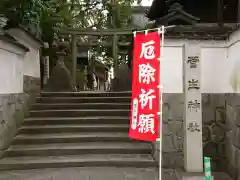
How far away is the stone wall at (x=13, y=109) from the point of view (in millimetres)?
6004

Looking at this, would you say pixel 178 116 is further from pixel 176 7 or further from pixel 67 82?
pixel 67 82

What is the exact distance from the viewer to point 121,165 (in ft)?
18.8

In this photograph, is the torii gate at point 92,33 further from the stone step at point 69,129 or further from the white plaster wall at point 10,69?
the stone step at point 69,129

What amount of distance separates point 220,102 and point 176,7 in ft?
7.53

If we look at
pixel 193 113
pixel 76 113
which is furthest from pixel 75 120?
pixel 193 113

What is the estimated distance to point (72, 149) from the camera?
617cm

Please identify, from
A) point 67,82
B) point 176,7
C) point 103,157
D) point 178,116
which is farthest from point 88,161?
point 67,82

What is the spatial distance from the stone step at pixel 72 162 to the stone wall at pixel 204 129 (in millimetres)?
519

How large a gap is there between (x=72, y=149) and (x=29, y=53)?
372cm

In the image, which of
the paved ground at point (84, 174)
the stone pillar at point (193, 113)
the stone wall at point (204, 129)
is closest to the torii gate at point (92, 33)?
the stone wall at point (204, 129)

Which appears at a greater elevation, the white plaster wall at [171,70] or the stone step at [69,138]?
the white plaster wall at [171,70]

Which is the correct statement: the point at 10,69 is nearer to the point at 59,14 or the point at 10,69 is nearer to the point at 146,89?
the point at 146,89

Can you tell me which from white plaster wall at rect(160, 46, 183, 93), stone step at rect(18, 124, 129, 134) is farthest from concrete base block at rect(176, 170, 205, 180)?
stone step at rect(18, 124, 129, 134)

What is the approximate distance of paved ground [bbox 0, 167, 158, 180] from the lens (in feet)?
16.8
